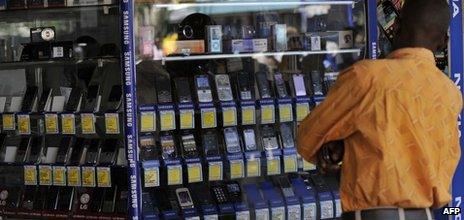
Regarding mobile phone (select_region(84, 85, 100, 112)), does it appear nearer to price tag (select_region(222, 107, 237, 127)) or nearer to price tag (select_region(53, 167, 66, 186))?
price tag (select_region(53, 167, 66, 186))

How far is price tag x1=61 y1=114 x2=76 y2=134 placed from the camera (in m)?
4.26

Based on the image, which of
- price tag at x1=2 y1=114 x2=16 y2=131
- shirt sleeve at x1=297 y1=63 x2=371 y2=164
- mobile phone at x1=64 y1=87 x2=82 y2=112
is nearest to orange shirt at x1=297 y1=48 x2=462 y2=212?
shirt sleeve at x1=297 y1=63 x2=371 y2=164

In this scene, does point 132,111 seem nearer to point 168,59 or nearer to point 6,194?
point 168,59

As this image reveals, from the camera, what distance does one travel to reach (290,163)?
4.50 m

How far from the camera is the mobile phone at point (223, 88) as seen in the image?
14.2ft

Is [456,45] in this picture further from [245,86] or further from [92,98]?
[92,98]

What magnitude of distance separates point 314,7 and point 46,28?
185 centimetres

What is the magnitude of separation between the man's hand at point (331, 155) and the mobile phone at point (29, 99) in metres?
2.59

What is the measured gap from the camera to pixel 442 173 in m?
2.45

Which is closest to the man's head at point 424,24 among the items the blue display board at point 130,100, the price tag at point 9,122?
the blue display board at point 130,100

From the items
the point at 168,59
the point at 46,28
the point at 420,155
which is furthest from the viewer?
the point at 46,28

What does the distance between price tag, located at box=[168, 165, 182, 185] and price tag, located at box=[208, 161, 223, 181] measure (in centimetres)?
21

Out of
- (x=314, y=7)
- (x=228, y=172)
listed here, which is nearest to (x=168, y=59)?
(x=228, y=172)

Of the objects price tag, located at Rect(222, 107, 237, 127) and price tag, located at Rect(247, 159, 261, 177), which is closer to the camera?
price tag, located at Rect(222, 107, 237, 127)
